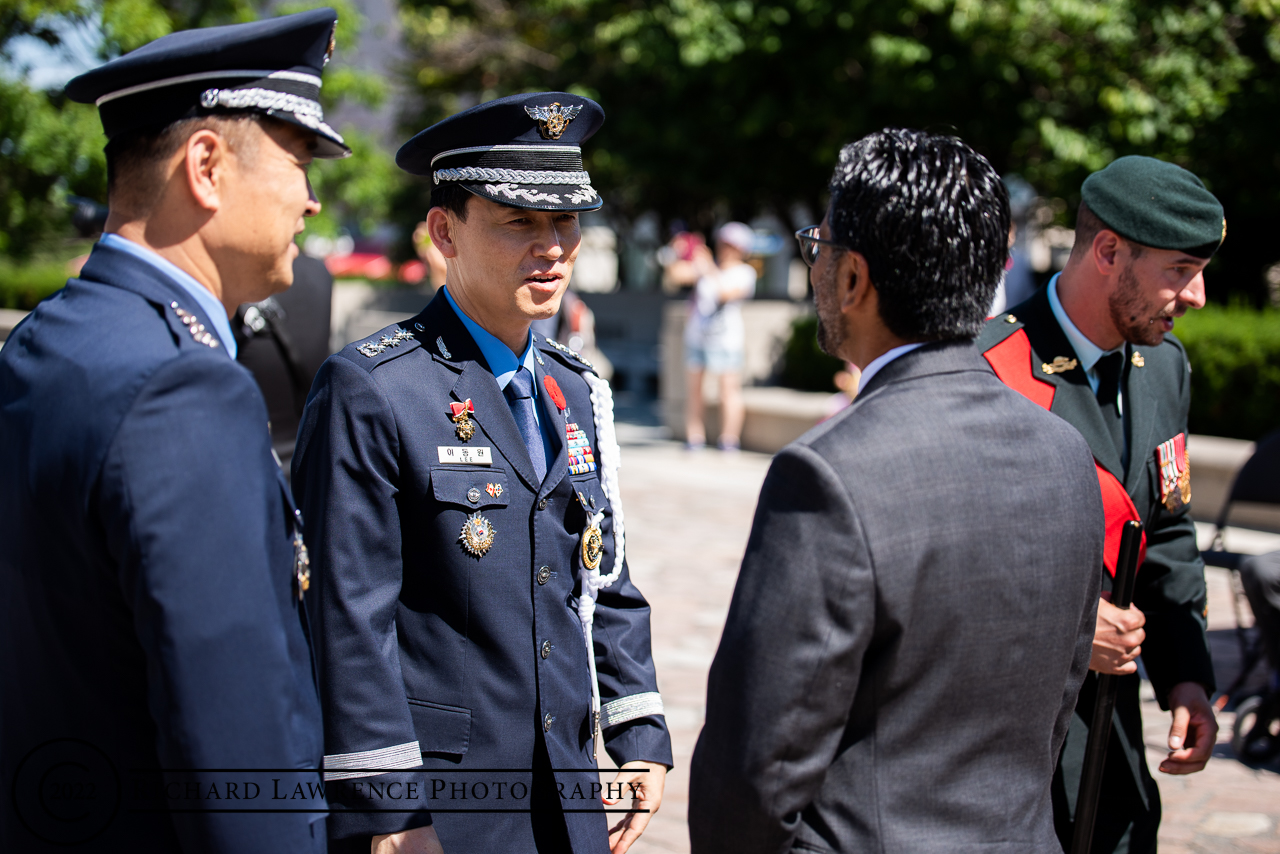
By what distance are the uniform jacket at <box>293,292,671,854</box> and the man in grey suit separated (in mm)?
578

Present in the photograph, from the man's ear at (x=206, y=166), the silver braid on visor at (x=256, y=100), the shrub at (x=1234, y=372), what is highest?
the silver braid on visor at (x=256, y=100)

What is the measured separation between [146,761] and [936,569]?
1.14 meters

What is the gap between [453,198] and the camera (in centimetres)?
241

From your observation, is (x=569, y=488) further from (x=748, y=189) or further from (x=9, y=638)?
(x=748, y=189)

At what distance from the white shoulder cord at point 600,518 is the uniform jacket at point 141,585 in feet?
2.59

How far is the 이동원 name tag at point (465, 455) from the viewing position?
7.16 ft

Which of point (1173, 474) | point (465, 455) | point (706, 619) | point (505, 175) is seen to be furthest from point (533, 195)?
point (706, 619)

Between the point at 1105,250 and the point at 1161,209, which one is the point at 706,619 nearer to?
the point at 1105,250

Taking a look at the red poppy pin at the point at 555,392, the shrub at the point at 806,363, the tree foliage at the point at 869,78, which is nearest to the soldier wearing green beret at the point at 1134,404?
the red poppy pin at the point at 555,392

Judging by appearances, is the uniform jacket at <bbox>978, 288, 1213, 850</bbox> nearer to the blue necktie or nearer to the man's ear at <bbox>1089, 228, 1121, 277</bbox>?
the man's ear at <bbox>1089, 228, 1121, 277</bbox>

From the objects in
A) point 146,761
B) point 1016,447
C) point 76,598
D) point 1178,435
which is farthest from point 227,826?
point 1178,435

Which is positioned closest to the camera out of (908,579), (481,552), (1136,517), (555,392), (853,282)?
(908,579)

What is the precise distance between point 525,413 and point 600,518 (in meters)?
0.28

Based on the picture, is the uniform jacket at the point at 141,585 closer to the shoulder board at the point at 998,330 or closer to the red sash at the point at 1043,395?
the red sash at the point at 1043,395
